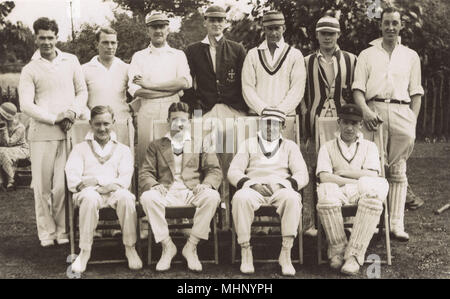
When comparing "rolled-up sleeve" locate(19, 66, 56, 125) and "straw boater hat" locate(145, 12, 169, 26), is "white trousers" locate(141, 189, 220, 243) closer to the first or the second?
"rolled-up sleeve" locate(19, 66, 56, 125)

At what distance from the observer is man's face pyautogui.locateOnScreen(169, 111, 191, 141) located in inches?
213

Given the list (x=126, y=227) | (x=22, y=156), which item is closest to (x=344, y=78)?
(x=126, y=227)

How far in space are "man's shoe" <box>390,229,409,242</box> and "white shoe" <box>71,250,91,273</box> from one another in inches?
107

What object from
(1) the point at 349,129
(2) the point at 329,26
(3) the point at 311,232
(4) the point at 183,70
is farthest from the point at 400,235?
(4) the point at 183,70

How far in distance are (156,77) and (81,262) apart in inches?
76.1

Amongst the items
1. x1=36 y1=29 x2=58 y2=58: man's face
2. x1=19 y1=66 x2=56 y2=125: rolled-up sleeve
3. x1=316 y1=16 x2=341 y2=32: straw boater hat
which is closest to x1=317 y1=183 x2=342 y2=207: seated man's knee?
x1=316 y1=16 x2=341 y2=32: straw boater hat

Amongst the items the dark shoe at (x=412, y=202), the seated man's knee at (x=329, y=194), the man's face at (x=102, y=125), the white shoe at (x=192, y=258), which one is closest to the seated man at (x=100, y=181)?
the man's face at (x=102, y=125)

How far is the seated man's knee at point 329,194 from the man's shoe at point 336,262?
420mm

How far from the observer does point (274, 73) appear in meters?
5.93

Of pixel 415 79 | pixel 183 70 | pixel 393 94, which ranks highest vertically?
pixel 183 70

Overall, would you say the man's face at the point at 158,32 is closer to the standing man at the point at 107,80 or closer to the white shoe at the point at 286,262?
the standing man at the point at 107,80

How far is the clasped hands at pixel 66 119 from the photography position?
18.7 ft

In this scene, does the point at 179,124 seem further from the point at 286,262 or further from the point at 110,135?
the point at 286,262
